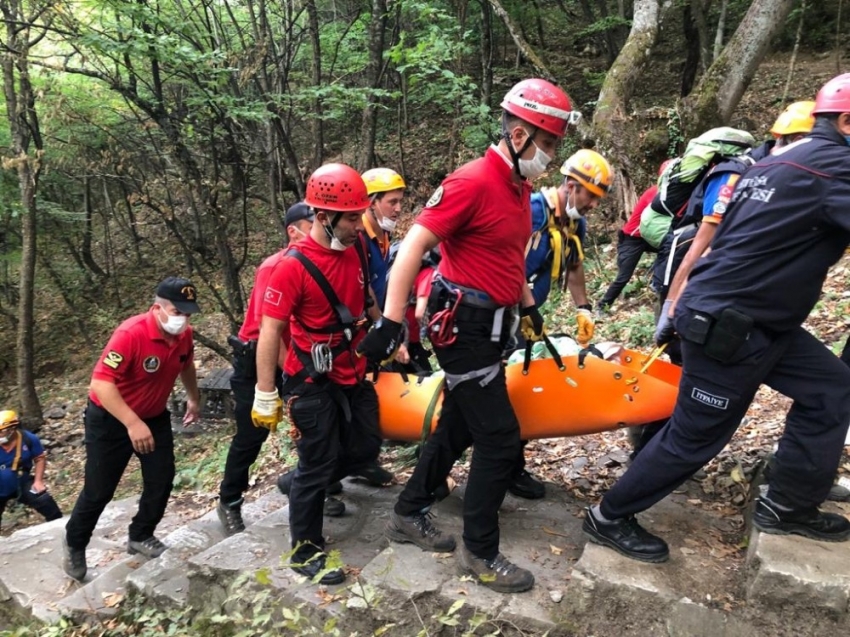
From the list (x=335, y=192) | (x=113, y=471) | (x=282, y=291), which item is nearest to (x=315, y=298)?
(x=282, y=291)

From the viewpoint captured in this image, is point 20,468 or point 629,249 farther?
point 629,249

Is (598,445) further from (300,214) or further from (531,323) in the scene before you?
(300,214)

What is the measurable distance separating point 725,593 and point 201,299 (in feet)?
51.5

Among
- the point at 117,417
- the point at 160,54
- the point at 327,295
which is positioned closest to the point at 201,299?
the point at 160,54

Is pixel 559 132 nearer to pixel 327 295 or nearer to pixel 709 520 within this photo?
pixel 327 295

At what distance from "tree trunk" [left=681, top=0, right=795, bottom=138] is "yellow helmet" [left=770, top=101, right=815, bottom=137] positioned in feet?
18.3

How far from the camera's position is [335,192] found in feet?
11.7

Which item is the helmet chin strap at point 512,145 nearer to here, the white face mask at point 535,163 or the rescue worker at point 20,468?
the white face mask at point 535,163

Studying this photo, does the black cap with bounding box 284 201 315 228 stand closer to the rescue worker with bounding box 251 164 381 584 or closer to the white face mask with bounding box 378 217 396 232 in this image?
the white face mask with bounding box 378 217 396 232

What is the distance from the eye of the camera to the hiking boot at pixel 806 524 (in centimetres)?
311

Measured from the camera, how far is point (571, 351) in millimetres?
3943

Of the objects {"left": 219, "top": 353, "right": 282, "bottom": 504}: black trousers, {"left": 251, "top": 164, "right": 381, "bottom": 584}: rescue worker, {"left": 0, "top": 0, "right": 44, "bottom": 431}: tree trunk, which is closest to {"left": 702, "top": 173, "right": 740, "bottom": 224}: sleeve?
{"left": 251, "top": 164, "right": 381, "bottom": 584}: rescue worker

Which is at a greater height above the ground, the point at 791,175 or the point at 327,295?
the point at 791,175

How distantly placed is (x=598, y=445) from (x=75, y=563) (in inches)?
173
